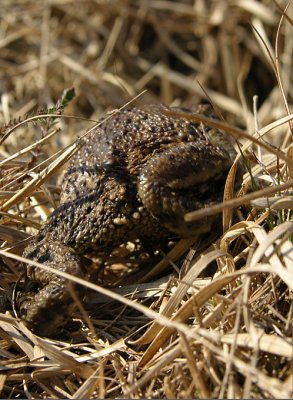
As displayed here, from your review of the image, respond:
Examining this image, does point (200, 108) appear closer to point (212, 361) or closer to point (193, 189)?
point (193, 189)

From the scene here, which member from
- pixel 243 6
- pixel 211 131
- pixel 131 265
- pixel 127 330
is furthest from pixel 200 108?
pixel 243 6

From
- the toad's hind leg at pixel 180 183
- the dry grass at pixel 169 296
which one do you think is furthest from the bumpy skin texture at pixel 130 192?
the dry grass at pixel 169 296

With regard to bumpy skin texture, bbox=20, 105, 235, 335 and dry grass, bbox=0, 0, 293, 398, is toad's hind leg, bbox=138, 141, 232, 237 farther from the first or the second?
dry grass, bbox=0, 0, 293, 398

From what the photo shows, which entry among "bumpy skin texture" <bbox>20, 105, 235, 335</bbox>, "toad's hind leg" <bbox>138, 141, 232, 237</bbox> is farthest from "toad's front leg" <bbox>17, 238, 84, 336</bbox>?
"toad's hind leg" <bbox>138, 141, 232, 237</bbox>

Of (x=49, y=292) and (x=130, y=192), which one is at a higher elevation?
(x=130, y=192)

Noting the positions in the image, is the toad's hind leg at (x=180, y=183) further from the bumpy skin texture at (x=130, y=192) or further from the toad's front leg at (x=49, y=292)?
the toad's front leg at (x=49, y=292)

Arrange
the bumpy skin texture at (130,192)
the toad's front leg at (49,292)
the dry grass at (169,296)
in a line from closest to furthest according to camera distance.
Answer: the dry grass at (169,296), the toad's front leg at (49,292), the bumpy skin texture at (130,192)

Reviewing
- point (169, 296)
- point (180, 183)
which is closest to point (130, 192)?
point (180, 183)

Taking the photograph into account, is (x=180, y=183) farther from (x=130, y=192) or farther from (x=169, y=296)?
(x=169, y=296)
